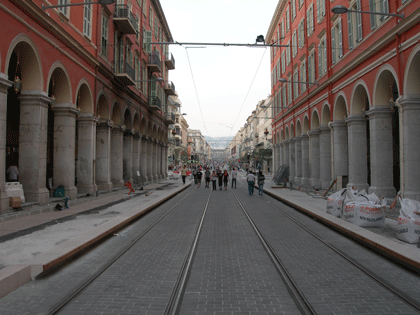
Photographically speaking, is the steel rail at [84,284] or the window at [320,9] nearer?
the steel rail at [84,284]

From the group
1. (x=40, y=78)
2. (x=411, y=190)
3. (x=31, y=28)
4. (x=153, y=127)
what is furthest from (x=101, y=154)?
(x=411, y=190)

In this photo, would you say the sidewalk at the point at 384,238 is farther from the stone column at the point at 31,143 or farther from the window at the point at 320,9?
the window at the point at 320,9

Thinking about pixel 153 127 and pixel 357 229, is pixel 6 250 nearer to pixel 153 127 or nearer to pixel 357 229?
pixel 357 229

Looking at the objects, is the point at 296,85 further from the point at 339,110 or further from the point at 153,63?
the point at 153,63

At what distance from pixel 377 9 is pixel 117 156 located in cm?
1735

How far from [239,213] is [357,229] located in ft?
16.6

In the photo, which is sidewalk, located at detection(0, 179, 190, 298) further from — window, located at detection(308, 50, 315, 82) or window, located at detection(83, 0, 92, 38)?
window, located at detection(308, 50, 315, 82)

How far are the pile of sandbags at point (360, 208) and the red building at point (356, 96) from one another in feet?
10.6

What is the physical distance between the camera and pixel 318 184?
24172 millimetres

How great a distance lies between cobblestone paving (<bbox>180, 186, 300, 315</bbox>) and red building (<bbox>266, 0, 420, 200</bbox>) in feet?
27.0

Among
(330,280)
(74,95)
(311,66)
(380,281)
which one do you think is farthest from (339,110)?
(330,280)

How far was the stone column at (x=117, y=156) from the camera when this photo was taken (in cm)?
2345

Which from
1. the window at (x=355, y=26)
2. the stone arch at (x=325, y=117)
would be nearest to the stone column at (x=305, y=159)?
the stone arch at (x=325, y=117)

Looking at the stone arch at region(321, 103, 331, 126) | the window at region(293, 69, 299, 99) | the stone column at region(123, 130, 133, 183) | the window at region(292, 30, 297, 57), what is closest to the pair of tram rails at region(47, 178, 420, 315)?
the stone arch at region(321, 103, 331, 126)
